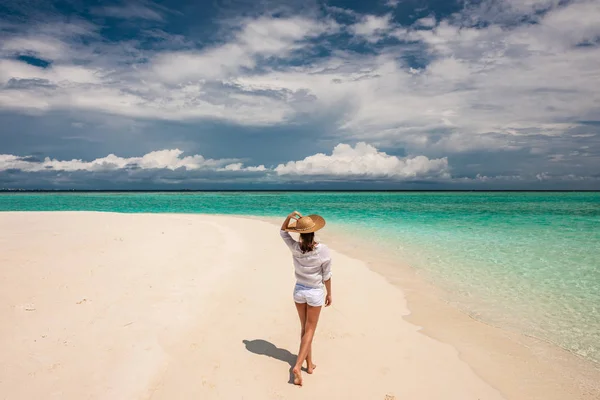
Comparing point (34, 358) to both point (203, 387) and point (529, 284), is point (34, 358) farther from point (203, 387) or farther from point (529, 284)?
point (529, 284)

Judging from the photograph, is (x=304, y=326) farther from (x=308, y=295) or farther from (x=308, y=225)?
(x=308, y=225)

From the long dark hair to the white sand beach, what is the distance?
2.07 meters

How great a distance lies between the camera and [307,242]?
495 cm

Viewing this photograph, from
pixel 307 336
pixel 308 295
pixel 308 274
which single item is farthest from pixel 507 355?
pixel 308 274

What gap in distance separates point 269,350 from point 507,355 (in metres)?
4.48

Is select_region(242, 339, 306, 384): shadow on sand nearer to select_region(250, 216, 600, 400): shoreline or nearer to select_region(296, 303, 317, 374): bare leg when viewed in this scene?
select_region(296, 303, 317, 374): bare leg

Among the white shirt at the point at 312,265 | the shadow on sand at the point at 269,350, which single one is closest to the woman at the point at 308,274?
the white shirt at the point at 312,265

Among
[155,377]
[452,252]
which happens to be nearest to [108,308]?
[155,377]

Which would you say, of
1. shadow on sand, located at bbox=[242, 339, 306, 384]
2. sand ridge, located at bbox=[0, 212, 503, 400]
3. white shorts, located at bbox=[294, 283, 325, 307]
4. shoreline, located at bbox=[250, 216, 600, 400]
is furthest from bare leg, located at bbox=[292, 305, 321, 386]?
shoreline, located at bbox=[250, 216, 600, 400]

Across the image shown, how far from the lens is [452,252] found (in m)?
17.0

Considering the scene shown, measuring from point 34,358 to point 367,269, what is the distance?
10227mm

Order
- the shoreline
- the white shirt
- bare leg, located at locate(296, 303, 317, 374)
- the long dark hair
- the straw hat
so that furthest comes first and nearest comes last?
the shoreline → bare leg, located at locate(296, 303, 317, 374) → the white shirt → the long dark hair → the straw hat

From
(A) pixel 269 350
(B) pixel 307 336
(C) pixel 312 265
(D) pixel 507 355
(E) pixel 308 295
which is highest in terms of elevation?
(C) pixel 312 265

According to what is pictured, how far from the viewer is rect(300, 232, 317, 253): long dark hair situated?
4895 mm
